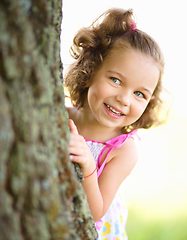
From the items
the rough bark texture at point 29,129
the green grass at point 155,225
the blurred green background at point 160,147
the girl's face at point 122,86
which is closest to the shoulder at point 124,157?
the girl's face at point 122,86

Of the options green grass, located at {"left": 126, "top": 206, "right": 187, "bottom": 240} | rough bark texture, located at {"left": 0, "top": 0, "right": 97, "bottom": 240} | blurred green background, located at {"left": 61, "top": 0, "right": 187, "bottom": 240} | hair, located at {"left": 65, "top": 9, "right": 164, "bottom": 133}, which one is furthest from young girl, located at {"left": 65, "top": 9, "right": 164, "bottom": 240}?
green grass, located at {"left": 126, "top": 206, "right": 187, "bottom": 240}

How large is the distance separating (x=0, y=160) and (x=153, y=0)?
19.9 feet

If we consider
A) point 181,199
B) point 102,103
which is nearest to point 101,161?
point 102,103

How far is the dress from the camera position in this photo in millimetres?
1513

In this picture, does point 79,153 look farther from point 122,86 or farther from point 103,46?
point 103,46

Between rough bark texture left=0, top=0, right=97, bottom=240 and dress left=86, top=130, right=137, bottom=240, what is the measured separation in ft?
2.90

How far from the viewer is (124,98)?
4.42ft

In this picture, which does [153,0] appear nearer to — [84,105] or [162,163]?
[162,163]

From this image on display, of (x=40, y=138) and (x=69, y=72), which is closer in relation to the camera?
(x=40, y=138)

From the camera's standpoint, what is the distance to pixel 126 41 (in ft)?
4.75

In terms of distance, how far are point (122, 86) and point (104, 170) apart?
487 millimetres

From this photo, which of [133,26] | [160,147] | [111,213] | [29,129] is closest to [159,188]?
[160,147]

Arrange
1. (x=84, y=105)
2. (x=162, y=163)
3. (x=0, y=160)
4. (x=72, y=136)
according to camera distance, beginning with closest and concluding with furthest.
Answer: (x=0, y=160), (x=72, y=136), (x=84, y=105), (x=162, y=163)

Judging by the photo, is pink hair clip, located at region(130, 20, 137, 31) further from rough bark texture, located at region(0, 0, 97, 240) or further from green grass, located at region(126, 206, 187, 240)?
green grass, located at region(126, 206, 187, 240)
